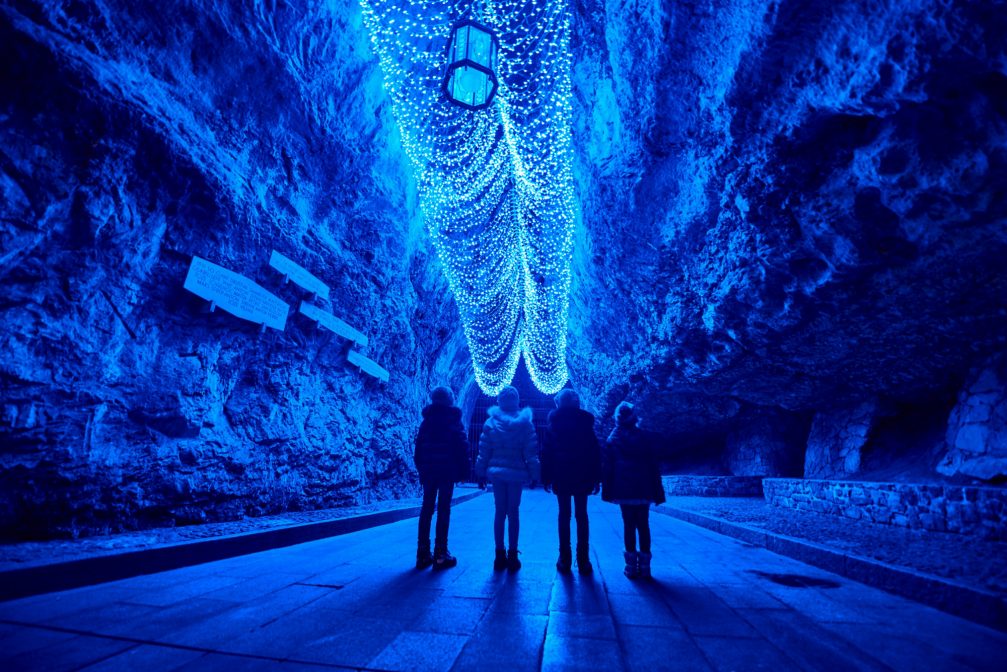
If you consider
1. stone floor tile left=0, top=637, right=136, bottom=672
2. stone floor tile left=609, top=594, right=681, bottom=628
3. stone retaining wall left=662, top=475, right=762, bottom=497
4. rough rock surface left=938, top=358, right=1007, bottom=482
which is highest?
rough rock surface left=938, top=358, right=1007, bottom=482

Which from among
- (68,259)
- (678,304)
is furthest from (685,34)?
(68,259)

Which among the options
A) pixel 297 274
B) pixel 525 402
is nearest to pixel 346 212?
pixel 297 274

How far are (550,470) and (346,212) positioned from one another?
26.4 ft

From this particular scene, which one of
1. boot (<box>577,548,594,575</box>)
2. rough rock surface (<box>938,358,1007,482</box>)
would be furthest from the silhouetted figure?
rough rock surface (<box>938,358,1007,482</box>)

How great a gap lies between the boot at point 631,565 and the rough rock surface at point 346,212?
5.21 meters

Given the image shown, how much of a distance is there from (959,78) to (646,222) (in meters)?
7.13

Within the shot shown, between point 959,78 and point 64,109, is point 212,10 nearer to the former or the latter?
point 64,109

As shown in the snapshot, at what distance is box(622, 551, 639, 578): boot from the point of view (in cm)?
407

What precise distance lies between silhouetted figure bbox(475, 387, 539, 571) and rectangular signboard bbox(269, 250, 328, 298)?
5.22 meters

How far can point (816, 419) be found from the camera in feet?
41.4

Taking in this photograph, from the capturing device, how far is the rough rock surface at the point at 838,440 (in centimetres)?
1068

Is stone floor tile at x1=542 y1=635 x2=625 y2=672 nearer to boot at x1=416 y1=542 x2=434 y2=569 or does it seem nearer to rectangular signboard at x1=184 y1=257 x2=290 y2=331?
boot at x1=416 y1=542 x2=434 y2=569

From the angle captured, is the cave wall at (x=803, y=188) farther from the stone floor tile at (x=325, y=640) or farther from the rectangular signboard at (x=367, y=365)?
the rectangular signboard at (x=367, y=365)

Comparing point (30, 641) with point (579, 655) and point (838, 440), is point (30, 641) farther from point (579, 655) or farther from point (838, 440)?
point (838, 440)
